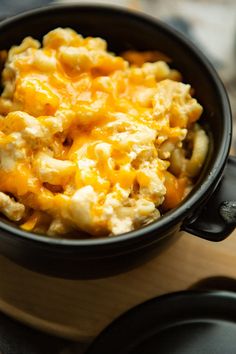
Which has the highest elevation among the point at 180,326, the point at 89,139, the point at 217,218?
the point at 89,139

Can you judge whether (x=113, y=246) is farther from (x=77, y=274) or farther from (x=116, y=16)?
(x=116, y=16)

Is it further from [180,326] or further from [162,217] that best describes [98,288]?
[162,217]

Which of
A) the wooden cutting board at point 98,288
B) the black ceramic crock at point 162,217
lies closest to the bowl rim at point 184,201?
the black ceramic crock at point 162,217

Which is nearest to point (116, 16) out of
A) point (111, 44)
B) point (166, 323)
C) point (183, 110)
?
point (111, 44)

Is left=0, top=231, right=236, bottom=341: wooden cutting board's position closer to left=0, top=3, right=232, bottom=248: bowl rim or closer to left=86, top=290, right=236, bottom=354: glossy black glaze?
left=86, top=290, right=236, bottom=354: glossy black glaze

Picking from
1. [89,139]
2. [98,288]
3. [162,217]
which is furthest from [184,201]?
[98,288]

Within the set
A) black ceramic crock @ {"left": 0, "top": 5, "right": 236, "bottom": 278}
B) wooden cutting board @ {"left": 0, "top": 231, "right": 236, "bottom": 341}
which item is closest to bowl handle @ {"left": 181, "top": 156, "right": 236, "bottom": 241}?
black ceramic crock @ {"left": 0, "top": 5, "right": 236, "bottom": 278}
